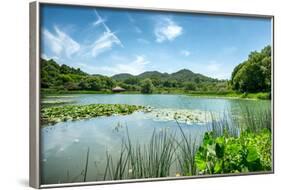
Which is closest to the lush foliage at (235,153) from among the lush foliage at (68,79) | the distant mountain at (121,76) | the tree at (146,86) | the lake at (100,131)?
the lake at (100,131)

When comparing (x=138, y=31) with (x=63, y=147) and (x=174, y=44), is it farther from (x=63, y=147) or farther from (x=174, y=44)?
(x=63, y=147)

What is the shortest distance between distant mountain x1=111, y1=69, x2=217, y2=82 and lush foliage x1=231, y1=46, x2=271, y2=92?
1.49 feet

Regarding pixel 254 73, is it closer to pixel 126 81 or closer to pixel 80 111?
pixel 126 81

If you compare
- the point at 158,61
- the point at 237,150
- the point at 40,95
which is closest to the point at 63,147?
the point at 40,95

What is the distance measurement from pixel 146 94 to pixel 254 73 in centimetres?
184

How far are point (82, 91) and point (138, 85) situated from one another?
830mm

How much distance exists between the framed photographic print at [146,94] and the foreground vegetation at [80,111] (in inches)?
0.5

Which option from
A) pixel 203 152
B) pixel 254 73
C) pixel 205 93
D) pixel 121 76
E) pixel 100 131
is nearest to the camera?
pixel 100 131

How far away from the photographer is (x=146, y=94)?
7.95 meters

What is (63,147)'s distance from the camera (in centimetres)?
736

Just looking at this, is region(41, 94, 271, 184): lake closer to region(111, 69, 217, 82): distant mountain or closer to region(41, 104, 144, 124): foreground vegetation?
region(41, 104, 144, 124): foreground vegetation

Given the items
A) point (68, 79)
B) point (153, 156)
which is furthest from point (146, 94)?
point (68, 79)

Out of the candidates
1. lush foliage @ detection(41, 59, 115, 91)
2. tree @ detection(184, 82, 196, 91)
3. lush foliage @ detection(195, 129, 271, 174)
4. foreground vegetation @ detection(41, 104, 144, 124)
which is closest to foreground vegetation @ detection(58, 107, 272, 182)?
lush foliage @ detection(195, 129, 271, 174)

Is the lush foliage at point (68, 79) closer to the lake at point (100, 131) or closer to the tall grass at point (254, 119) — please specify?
the lake at point (100, 131)
